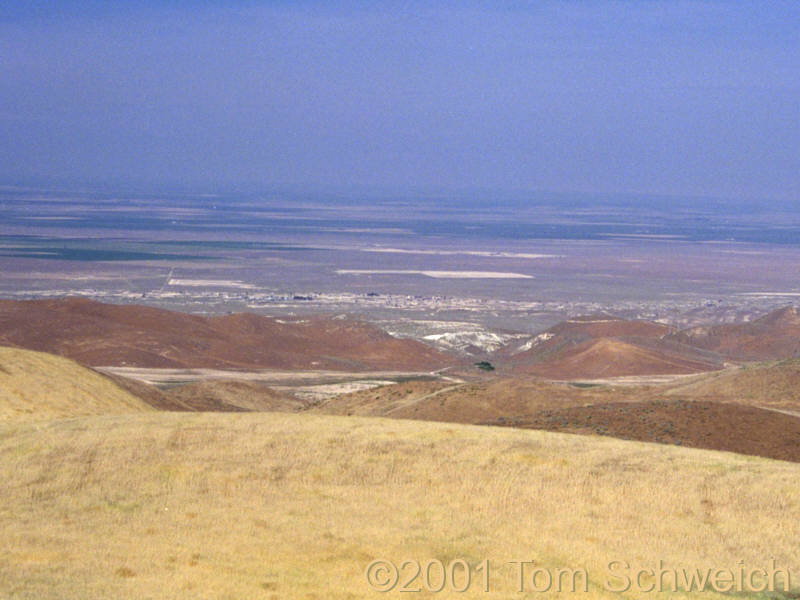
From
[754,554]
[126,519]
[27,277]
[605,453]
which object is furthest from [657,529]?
[27,277]

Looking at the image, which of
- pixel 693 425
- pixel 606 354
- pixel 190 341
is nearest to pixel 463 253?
pixel 190 341

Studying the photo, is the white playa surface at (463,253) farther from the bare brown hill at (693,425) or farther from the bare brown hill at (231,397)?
the bare brown hill at (693,425)

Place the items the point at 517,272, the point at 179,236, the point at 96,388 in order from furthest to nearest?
the point at 179,236, the point at 517,272, the point at 96,388

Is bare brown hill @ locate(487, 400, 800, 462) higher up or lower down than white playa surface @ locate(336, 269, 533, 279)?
higher up

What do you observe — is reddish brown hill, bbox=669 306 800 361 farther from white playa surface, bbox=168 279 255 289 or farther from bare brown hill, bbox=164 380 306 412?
white playa surface, bbox=168 279 255 289

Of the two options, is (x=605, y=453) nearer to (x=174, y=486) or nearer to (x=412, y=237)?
(x=174, y=486)

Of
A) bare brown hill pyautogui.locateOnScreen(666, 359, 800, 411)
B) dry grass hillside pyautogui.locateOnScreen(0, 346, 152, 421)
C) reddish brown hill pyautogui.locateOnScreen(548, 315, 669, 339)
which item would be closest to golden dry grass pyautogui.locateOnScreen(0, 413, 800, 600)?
dry grass hillside pyautogui.locateOnScreen(0, 346, 152, 421)
